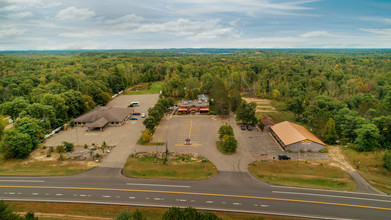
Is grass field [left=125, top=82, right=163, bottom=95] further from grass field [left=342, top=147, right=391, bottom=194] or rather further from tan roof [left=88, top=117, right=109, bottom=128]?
grass field [left=342, top=147, right=391, bottom=194]

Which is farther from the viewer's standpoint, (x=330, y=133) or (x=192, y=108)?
(x=192, y=108)

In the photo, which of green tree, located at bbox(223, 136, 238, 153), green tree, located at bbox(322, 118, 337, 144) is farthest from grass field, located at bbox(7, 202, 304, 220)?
green tree, located at bbox(322, 118, 337, 144)

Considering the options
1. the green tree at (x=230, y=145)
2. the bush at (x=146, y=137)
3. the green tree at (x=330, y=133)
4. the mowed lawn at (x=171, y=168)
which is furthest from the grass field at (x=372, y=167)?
the bush at (x=146, y=137)

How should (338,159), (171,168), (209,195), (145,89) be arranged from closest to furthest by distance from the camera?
(209,195)
(171,168)
(338,159)
(145,89)

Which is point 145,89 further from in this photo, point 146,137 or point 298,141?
point 298,141

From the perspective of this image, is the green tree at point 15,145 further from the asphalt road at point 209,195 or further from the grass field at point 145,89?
the grass field at point 145,89

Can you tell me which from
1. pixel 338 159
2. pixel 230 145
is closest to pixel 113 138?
pixel 230 145
